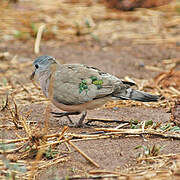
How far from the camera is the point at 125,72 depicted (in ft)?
26.8

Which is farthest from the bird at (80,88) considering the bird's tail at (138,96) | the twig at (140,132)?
the twig at (140,132)

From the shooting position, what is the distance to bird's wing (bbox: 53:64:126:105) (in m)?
5.26

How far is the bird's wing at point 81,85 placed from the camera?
526 cm

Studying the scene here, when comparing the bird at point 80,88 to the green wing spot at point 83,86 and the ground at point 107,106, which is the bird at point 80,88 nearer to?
the green wing spot at point 83,86

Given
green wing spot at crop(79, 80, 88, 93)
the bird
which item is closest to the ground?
the bird

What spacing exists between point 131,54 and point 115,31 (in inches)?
61.6

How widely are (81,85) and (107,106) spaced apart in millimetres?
1311

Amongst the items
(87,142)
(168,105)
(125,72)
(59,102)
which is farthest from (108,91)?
(125,72)

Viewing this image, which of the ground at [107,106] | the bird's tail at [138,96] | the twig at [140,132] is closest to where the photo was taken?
the ground at [107,106]

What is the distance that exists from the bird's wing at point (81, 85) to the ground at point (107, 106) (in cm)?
36

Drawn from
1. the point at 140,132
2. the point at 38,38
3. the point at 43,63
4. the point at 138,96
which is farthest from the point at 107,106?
the point at 38,38

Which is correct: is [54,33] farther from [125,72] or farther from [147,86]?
[147,86]

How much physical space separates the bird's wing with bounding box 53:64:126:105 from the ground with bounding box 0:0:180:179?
0.36m

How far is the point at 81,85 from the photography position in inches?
208
